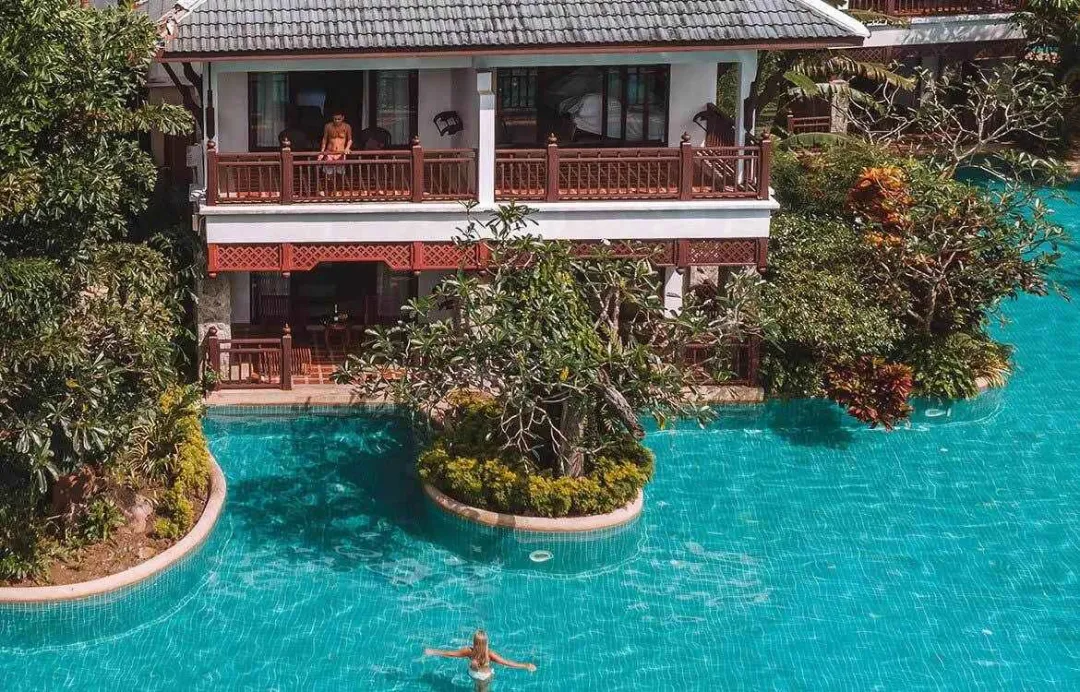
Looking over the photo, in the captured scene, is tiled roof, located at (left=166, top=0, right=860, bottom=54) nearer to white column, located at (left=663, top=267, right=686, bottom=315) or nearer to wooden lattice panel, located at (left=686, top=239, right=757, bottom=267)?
wooden lattice panel, located at (left=686, top=239, right=757, bottom=267)

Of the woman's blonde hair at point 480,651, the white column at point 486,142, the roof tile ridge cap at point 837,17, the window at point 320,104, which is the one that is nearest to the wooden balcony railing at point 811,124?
the roof tile ridge cap at point 837,17

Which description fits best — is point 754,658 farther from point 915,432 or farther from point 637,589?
point 915,432

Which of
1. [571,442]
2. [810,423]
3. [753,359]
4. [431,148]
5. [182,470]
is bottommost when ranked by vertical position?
[182,470]

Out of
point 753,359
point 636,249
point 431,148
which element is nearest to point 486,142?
point 431,148

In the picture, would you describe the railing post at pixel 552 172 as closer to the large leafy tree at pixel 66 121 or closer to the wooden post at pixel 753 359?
the wooden post at pixel 753 359

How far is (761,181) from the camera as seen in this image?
24969 mm

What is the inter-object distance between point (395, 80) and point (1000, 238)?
29.9 ft

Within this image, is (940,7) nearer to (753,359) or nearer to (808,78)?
(808,78)

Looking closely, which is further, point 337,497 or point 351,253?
point 351,253

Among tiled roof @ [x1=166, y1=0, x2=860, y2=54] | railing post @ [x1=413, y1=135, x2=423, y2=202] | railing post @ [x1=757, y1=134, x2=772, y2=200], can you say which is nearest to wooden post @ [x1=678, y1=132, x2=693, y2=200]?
railing post @ [x1=757, y1=134, x2=772, y2=200]

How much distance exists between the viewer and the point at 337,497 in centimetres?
2311

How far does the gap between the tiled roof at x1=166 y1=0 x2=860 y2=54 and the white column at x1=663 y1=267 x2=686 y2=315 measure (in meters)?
3.70

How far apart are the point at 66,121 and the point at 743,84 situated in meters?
10.1

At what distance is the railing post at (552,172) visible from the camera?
966 inches
